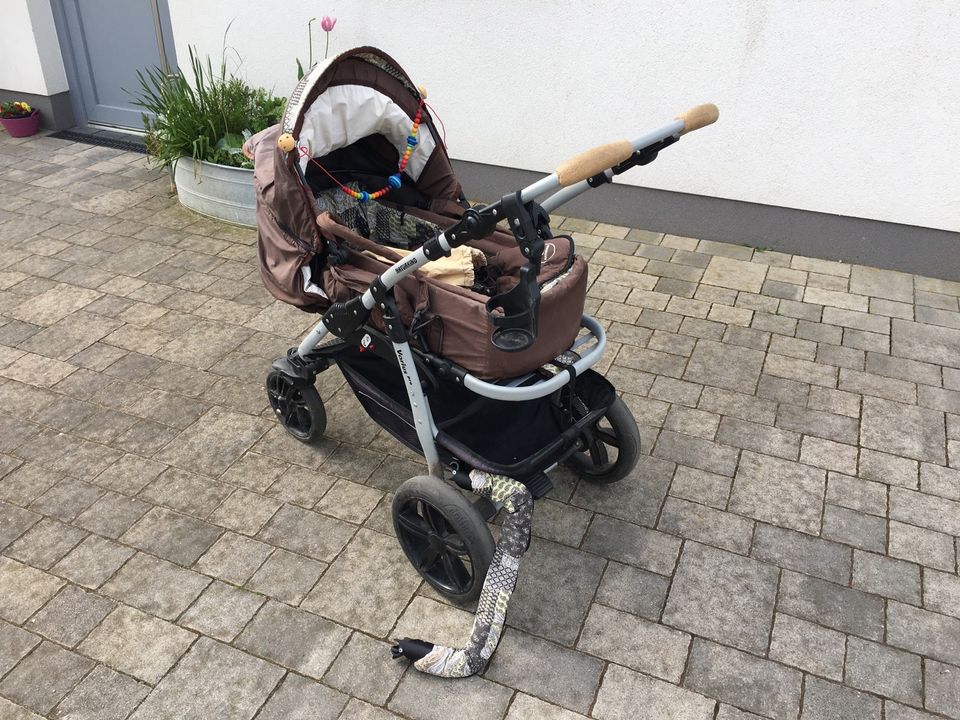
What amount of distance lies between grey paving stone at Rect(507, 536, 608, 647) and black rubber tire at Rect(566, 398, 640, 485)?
306mm

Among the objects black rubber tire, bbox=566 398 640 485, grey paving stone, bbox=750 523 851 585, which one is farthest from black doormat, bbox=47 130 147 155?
grey paving stone, bbox=750 523 851 585

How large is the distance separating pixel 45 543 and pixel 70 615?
444 millimetres

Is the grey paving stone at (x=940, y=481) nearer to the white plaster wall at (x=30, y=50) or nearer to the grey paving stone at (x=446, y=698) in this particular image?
the grey paving stone at (x=446, y=698)

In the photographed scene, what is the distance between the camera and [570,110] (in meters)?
5.91

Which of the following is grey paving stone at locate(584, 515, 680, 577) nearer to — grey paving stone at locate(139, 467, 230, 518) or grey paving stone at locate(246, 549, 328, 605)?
grey paving stone at locate(246, 549, 328, 605)

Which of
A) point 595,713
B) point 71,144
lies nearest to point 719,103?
point 595,713

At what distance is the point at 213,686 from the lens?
2906 mm

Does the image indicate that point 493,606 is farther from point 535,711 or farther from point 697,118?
point 697,118

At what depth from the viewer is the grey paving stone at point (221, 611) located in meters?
3.11

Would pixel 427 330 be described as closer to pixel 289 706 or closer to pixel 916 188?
pixel 289 706

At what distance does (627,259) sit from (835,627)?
3091mm

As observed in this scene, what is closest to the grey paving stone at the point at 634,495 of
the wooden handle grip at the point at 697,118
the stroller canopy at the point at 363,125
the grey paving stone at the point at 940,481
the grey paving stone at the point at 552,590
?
the grey paving stone at the point at 552,590

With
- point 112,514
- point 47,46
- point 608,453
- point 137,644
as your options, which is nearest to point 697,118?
point 608,453

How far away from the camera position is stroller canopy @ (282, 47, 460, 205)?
3.38 m
